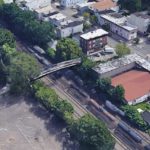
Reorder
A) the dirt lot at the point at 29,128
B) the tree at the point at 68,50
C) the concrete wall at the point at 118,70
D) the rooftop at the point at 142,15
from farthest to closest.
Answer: the rooftop at the point at 142,15 → the tree at the point at 68,50 → the concrete wall at the point at 118,70 → the dirt lot at the point at 29,128

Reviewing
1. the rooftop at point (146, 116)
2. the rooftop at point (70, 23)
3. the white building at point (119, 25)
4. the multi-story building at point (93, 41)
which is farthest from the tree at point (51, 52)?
the rooftop at point (146, 116)

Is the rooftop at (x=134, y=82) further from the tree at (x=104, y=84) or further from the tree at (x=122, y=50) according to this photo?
the tree at (x=122, y=50)

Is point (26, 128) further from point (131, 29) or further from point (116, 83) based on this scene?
point (131, 29)

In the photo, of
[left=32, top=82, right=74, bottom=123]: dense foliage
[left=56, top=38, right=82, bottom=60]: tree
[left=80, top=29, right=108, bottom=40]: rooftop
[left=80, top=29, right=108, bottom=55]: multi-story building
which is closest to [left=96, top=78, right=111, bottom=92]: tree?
[left=32, top=82, right=74, bottom=123]: dense foliage

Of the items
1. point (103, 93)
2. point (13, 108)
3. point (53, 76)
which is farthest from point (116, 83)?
point (13, 108)

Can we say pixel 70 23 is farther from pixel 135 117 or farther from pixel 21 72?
pixel 135 117

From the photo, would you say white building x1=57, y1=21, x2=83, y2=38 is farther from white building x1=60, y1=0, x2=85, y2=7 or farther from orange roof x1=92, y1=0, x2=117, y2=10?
white building x1=60, y1=0, x2=85, y2=7
